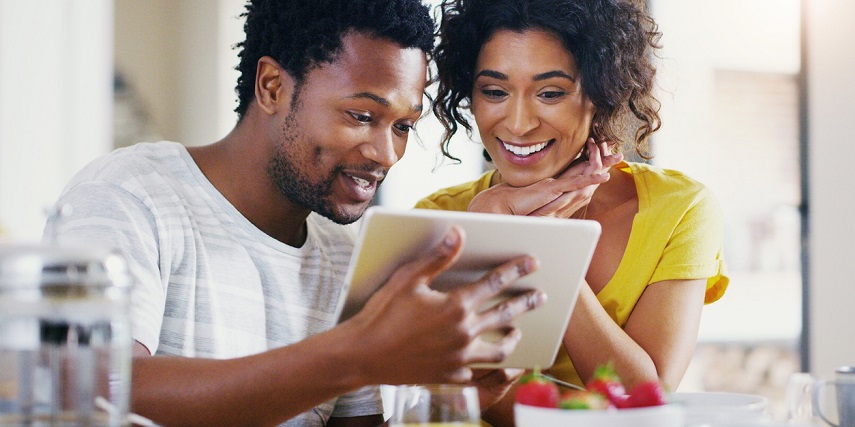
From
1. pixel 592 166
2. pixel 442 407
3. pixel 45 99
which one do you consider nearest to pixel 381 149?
pixel 592 166

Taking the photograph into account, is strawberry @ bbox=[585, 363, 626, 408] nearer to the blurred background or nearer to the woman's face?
the woman's face

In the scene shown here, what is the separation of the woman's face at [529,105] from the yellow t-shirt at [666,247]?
0.21 meters

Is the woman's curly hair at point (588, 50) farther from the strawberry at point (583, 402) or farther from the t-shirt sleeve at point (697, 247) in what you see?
the strawberry at point (583, 402)

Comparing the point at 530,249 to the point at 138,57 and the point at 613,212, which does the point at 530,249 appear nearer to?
the point at 613,212

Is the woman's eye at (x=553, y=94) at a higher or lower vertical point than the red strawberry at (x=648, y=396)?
higher

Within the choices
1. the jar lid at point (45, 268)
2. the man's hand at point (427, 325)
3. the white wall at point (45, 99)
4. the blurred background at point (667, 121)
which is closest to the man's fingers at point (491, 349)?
the man's hand at point (427, 325)

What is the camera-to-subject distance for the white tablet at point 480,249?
3.43ft

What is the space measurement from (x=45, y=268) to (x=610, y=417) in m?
0.51

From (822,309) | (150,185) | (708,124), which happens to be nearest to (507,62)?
(150,185)

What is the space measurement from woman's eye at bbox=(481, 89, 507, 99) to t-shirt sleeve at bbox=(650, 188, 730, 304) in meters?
0.44

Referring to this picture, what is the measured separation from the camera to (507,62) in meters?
1.80

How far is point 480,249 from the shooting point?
1108mm

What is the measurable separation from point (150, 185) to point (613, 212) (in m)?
0.95

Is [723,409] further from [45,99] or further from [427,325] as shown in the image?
[45,99]
